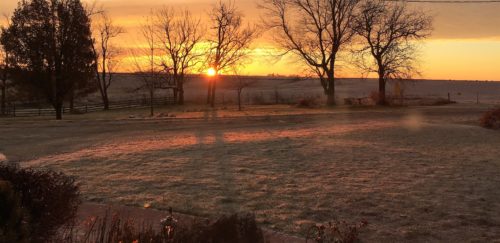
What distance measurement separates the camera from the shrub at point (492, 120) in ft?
78.8

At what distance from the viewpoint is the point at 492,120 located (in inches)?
970

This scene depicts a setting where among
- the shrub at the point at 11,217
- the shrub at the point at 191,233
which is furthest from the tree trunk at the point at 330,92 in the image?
the shrub at the point at 11,217

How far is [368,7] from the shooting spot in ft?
162

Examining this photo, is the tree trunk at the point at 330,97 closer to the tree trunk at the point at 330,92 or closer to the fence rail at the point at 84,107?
the tree trunk at the point at 330,92

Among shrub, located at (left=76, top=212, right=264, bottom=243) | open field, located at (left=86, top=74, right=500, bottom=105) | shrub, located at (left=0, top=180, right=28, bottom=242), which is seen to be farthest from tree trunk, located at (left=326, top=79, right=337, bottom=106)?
shrub, located at (left=0, top=180, right=28, bottom=242)

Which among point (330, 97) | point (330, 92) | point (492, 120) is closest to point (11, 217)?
point (492, 120)

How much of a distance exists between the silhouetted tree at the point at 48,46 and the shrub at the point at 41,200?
35343 mm

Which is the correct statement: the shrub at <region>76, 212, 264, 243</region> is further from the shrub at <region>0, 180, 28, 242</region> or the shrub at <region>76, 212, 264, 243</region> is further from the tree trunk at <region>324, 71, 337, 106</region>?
the tree trunk at <region>324, 71, 337, 106</region>

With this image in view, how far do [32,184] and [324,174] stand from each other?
7.94 metres

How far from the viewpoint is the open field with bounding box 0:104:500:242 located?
8.67m

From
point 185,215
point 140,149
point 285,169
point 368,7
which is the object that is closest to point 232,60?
point 368,7

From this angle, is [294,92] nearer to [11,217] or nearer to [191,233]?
[191,233]

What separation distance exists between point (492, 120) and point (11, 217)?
24279 millimetres

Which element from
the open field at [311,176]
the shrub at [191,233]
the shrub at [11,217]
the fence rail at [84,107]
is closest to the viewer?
the shrub at [11,217]
